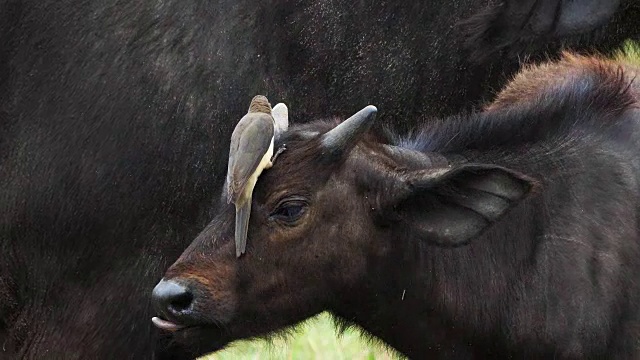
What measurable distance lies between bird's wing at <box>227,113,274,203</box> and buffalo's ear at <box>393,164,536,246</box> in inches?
23.5

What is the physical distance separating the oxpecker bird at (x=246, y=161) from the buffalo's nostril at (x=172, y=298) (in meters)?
0.27

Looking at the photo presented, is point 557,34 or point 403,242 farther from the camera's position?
point 557,34

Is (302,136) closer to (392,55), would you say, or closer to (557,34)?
(392,55)

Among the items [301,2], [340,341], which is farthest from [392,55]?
[340,341]

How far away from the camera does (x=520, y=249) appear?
8.55 metres

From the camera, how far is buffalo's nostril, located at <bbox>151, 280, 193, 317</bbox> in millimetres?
8039

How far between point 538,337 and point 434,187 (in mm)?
802

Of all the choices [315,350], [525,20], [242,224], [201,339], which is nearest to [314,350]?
[315,350]

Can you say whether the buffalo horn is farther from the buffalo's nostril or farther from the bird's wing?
the buffalo's nostril

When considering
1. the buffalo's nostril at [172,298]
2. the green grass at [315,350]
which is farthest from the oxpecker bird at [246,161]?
the green grass at [315,350]

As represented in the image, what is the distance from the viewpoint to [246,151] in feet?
26.6

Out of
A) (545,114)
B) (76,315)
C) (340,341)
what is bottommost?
(340,341)

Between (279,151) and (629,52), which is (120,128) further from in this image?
(629,52)

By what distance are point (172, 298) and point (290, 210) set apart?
61 centimetres
